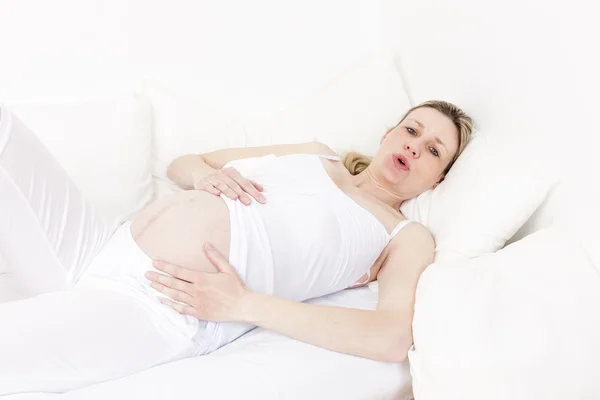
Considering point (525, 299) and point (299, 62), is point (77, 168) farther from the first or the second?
point (525, 299)

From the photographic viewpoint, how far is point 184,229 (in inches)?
53.9

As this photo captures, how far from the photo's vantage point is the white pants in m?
1.12

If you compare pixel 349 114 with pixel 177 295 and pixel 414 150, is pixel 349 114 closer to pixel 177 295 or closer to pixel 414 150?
pixel 414 150

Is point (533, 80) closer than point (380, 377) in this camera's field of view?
No

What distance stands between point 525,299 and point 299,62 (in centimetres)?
130

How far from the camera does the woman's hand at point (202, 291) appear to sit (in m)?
1.27

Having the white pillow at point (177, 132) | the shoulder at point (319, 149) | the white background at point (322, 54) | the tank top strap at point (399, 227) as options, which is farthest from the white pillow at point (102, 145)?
the tank top strap at point (399, 227)

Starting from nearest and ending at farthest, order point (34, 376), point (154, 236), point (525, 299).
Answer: point (34, 376), point (525, 299), point (154, 236)

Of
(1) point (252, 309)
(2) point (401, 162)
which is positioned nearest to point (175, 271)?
(1) point (252, 309)

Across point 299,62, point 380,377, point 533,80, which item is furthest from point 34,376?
point 299,62

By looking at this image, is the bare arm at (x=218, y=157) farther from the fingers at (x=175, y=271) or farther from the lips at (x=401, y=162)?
the fingers at (x=175, y=271)

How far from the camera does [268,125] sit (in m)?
2.05

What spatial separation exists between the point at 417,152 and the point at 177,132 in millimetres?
765

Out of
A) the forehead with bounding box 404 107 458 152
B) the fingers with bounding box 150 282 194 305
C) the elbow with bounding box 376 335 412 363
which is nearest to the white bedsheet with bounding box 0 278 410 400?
the elbow with bounding box 376 335 412 363
